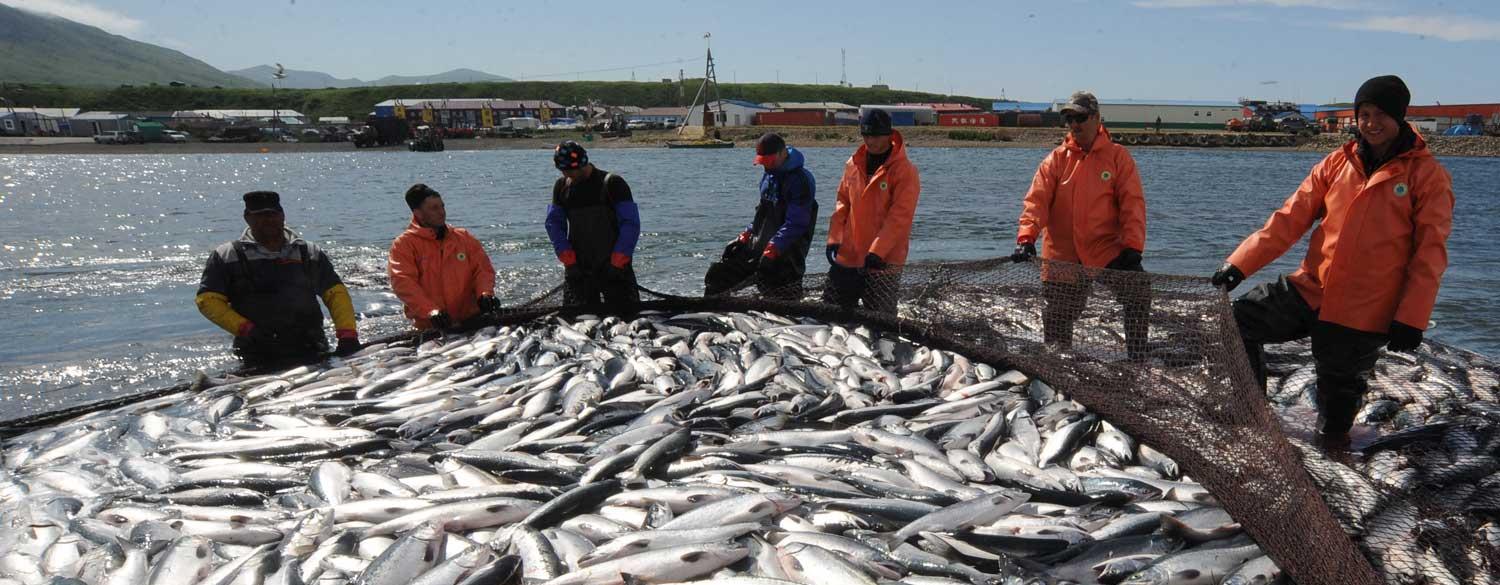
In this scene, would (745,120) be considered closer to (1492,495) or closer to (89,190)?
(89,190)

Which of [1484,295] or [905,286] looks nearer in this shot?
[905,286]

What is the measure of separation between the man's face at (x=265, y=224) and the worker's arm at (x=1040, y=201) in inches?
198

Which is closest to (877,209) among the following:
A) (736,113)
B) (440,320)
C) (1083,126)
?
(1083,126)

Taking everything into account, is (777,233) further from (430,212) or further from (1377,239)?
(1377,239)

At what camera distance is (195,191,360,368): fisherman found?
638cm

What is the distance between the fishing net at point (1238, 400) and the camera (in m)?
3.62

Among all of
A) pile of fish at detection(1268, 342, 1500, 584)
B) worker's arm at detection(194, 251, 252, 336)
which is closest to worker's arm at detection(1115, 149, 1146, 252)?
pile of fish at detection(1268, 342, 1500, 584)

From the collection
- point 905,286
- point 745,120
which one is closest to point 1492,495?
point 905,286

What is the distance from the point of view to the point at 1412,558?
359 cm

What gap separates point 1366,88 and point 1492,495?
1.89 m

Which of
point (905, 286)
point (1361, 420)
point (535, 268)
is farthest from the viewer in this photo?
point (535, 268)

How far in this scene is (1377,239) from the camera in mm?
4301

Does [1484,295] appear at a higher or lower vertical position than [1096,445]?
lower

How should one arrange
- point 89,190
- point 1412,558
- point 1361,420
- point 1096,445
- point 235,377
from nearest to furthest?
point 1412,558 < point 1096,445 < point 1361,420 < point 235,377 < point 89,190
